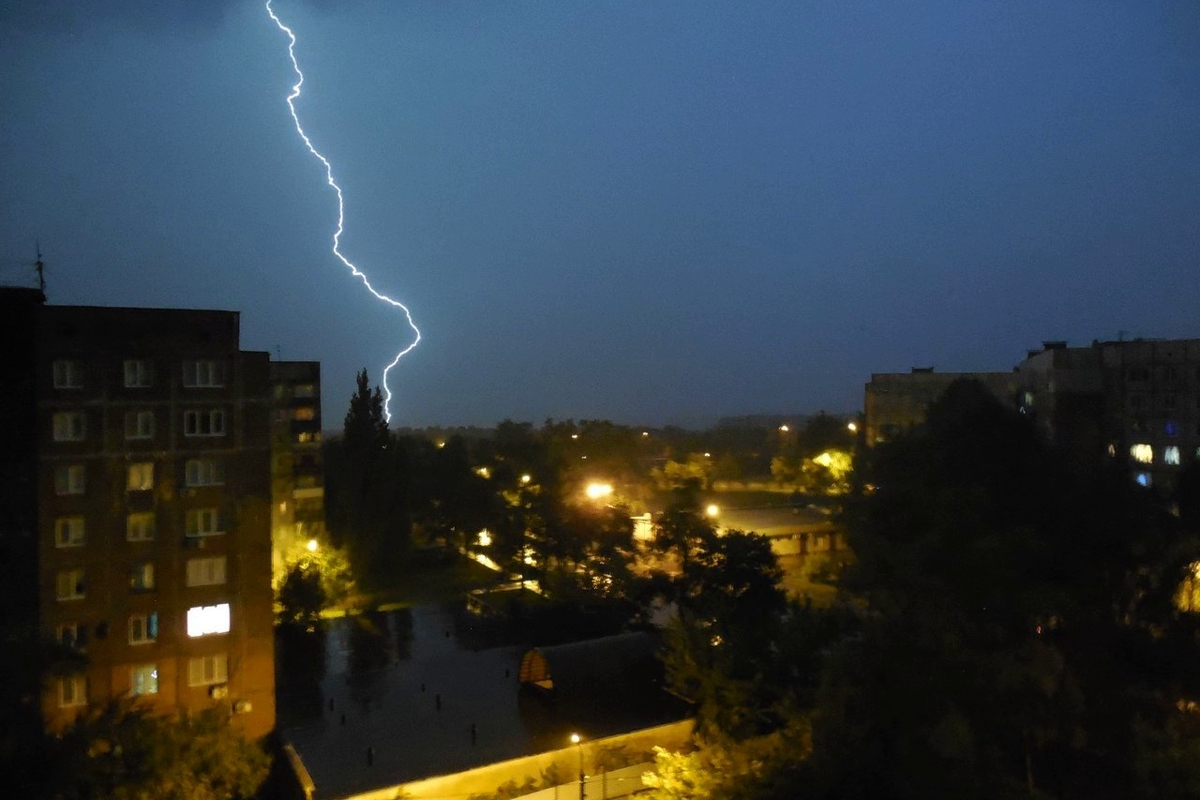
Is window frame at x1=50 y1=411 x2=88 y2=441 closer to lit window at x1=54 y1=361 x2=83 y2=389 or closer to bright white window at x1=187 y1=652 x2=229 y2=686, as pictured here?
lit window at x1=54 y1=361 x2=83 y2=389

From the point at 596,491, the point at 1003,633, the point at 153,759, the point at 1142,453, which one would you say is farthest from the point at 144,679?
the point at 1142,453

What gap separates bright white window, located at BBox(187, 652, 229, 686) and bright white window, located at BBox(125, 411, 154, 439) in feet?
Answer: 14.0

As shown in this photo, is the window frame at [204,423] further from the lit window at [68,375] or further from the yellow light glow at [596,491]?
the yellow light glow at [596,491]

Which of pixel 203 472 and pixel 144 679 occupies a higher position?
pixel 203 472

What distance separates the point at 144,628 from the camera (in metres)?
16.1

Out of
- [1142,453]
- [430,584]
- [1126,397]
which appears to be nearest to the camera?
[1142,453]

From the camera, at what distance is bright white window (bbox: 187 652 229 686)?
16.5 m

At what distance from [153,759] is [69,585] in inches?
176

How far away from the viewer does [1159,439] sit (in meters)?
28.2

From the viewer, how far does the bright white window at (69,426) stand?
15.5 metres

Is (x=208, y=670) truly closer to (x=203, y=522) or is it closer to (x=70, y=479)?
(x=203, y=522)

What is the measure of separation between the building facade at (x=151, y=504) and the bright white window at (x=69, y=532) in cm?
2

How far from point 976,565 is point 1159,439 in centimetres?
2327

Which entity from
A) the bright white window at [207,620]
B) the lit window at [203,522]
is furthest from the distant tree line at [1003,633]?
the lit window at [203,522]
